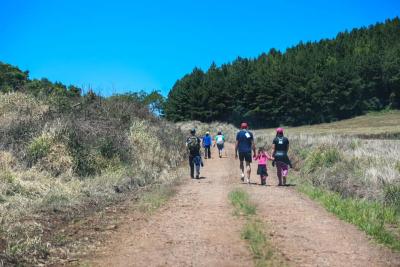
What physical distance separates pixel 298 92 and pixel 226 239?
3359 inches

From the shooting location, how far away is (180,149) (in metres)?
29.8

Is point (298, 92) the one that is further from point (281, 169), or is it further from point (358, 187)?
point (358, 187)

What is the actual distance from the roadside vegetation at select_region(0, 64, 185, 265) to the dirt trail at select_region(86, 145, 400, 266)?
1.06 metres

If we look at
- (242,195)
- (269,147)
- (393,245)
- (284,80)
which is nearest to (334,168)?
(242,195)

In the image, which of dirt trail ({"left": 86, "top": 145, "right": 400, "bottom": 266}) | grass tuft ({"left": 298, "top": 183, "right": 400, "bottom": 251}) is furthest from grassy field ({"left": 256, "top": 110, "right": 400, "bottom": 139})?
dirt trail ({"left": 86, "top": 145, "right": 400, "bottom": 266})

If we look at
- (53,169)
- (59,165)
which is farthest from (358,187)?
(53,169)

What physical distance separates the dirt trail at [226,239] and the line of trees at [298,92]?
3199 inches

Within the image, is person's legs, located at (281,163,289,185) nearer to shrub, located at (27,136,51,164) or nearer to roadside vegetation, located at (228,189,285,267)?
roadside vegetation, located at (228,189,285,267)

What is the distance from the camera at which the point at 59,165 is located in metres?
14.3

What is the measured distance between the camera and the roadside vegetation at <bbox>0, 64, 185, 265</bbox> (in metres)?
8.33

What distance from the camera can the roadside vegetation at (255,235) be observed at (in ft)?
22.5

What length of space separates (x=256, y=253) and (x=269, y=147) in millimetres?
28503

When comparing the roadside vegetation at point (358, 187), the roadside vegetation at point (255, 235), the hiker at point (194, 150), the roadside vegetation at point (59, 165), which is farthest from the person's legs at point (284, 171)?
the roadside vegetation at point (255, 235)

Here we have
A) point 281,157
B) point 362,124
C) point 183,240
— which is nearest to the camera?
point 183,240
